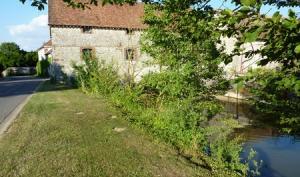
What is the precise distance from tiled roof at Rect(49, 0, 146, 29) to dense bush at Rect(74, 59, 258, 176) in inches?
656

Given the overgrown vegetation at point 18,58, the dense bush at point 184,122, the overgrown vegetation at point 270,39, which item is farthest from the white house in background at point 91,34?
the overgrown vegetation at point 18,58

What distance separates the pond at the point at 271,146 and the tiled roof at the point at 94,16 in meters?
15.0

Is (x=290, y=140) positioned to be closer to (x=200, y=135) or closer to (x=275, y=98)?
(x=275, y=98)

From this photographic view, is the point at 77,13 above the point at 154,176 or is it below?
above

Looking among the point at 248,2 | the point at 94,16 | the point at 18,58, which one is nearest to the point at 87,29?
the point at 94,16

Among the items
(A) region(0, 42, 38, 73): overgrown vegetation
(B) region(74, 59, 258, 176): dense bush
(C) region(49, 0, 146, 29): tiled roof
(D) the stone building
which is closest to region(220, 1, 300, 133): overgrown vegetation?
(B) region(74, 59, 258, 176): dense bush

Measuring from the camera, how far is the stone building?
2930 cm

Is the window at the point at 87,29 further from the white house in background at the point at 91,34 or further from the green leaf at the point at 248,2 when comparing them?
the green leaf at the point at 248,2

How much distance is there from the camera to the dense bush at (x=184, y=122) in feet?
27.2

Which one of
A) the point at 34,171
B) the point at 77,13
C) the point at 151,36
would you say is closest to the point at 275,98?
the point at 151,36

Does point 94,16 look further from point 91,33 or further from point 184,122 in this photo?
point 184,122

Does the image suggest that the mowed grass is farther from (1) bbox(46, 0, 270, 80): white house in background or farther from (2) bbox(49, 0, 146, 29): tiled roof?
(2) bbox(49, 0, 146, 29): tiled roof

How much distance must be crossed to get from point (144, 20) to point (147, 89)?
3.22 m

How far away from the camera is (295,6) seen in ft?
11.4
